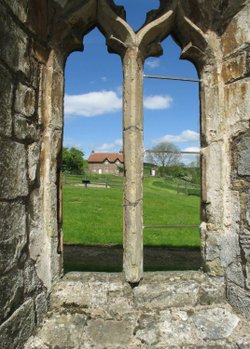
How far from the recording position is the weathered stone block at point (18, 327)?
5.36 feet

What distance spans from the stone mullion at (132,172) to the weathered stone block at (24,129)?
64cm

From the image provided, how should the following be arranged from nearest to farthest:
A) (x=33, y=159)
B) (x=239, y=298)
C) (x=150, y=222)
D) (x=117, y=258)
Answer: (x=33, y=159)
(x=239, y=298)
(x=117, y=258)
(x=150, y=222)

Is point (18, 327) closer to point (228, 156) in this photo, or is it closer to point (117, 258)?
point (228, 156)

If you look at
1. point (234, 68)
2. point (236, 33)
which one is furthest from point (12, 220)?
point (236, 33)

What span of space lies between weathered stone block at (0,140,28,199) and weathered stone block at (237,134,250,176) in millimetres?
1459

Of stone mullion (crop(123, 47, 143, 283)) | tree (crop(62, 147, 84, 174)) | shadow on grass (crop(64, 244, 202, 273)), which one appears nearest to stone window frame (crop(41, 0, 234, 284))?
stone mullion (crop(123, 47, 143, 283))

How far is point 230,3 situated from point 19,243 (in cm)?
223

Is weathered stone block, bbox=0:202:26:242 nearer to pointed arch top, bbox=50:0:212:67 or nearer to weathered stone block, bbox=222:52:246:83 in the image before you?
pointed arch top, bbox=50:0:212:67

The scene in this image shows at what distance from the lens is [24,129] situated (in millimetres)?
1928

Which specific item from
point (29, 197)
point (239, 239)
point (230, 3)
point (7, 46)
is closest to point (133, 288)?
point (239, 239)

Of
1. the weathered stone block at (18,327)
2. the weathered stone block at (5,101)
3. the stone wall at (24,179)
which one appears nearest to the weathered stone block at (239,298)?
the stone wall at (24,179)

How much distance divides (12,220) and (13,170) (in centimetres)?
28

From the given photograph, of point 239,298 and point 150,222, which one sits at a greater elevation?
point 239,298

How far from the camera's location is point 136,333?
197 cm
